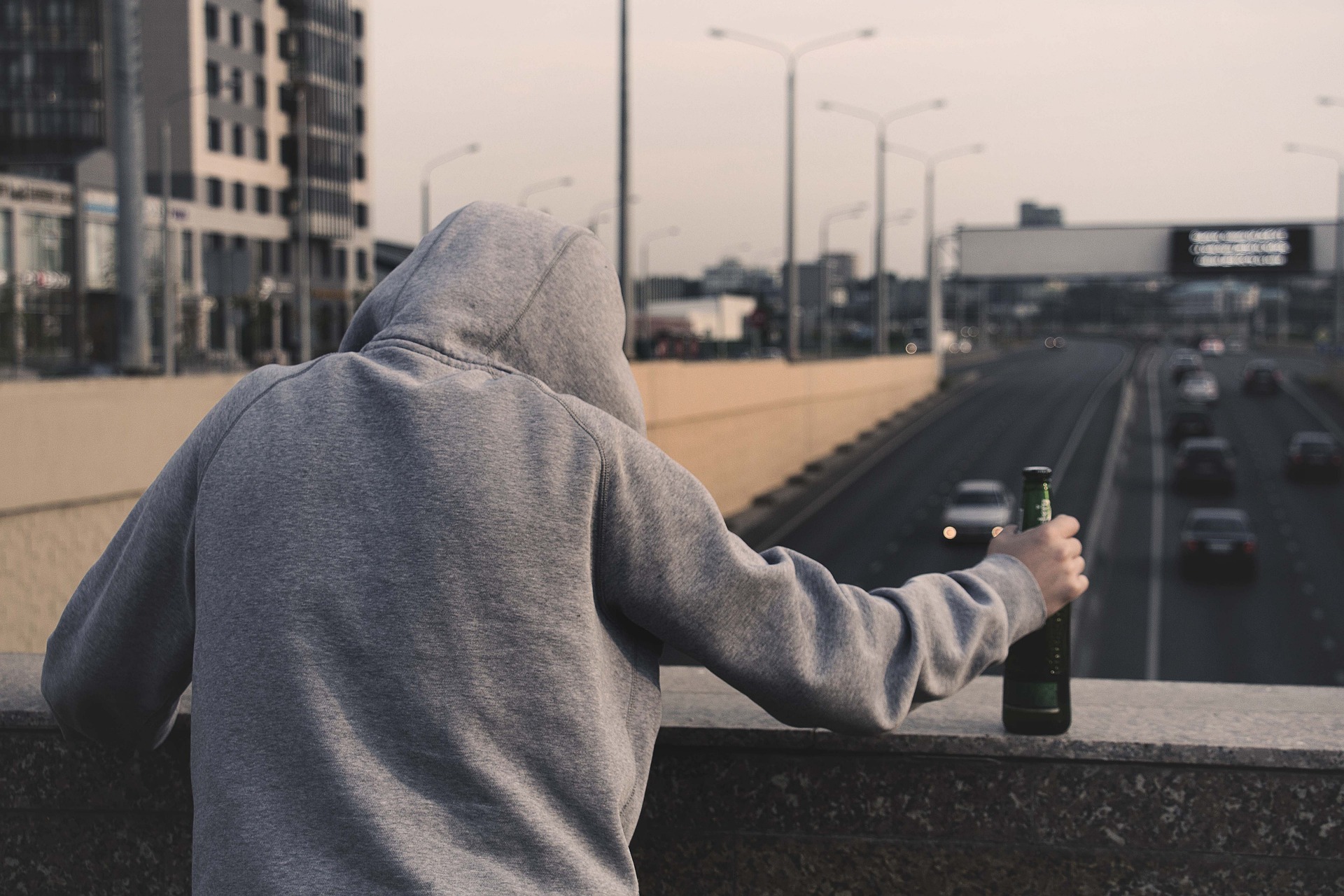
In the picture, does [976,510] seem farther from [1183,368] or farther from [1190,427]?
[1183,368]

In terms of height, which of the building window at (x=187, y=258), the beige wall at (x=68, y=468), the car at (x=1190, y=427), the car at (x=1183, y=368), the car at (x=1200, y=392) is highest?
the building window at (x=187, y=258)

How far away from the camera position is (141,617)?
1976mm

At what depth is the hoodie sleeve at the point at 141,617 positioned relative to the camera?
186cm

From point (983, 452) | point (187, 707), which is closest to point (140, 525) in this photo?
point (187, 707)

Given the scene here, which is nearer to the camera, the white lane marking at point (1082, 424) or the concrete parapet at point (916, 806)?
the concrete parapet at point (916, 806)

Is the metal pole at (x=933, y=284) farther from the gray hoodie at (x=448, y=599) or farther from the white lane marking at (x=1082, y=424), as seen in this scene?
the gray hoodie at (x=448, y=599)

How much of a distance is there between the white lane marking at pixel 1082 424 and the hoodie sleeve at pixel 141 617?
77.0 ft

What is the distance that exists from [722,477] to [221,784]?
96.3 feet

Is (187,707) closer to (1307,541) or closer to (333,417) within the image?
(333,417)

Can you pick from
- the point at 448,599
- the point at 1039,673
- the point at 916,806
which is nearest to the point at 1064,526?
the point at 1039,673

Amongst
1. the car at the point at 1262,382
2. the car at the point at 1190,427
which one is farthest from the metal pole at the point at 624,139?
the car at the point at 1262,382

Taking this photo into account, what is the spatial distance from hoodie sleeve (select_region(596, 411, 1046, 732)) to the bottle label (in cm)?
39

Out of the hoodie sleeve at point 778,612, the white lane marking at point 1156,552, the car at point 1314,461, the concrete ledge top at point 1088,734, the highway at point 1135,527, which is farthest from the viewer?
the car at point 1314,461

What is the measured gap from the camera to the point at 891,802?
101 inches
